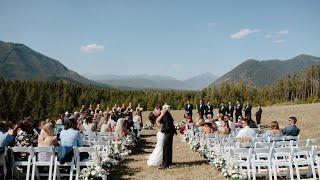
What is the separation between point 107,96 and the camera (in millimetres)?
125750

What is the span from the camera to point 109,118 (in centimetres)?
2161

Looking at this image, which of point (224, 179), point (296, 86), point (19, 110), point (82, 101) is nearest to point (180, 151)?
→ point (224, 179)

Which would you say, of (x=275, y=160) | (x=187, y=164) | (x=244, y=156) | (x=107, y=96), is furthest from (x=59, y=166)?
(x=107, y=96)

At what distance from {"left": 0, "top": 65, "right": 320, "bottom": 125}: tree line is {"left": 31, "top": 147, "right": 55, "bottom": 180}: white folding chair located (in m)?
76.6

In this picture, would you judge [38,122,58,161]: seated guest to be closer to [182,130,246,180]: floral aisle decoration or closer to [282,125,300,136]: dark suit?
[182,130,246,180]: floral aisle decoration

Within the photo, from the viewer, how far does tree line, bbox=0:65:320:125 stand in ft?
331

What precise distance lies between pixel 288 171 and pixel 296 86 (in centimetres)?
12594

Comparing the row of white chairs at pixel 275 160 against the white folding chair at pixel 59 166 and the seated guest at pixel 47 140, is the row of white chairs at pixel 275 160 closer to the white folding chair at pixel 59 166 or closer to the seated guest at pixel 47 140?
the white folding chair at pixel 59 166

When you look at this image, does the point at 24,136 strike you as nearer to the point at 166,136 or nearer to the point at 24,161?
the point at 24,161

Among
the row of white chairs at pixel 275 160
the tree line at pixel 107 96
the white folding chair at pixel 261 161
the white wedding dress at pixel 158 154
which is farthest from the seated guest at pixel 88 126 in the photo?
the tree line at pixel 107 96

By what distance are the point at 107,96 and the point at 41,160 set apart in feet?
375

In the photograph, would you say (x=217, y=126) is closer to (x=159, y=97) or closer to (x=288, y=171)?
(x=288, y=171)

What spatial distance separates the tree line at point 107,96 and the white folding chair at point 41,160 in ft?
251

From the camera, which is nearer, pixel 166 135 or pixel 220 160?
pixel 220 160
